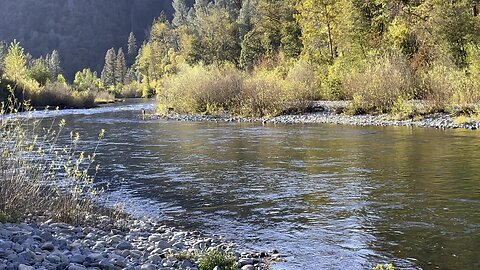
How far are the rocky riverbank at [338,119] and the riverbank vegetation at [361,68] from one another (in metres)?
0.96

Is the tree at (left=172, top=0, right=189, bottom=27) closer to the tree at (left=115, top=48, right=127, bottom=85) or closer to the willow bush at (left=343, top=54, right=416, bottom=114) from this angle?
the tree at (left=115, top=48, right=127, bottom=85)

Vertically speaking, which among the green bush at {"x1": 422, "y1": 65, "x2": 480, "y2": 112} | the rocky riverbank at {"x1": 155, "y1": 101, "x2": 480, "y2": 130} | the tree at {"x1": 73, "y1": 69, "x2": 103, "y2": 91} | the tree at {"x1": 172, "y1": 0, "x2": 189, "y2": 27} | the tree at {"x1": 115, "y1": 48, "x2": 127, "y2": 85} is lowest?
the rocky riverbank at {"x1": 155, "y1": 101, "x2": 480, "y2": 130}

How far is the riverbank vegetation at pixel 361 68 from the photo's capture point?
29.9 meters

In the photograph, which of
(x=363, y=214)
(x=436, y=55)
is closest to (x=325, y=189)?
(x=363, y=214)

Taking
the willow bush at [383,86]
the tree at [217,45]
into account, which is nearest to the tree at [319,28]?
the willow bush at [383,86]

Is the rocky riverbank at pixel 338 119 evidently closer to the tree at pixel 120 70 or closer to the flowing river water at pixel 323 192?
the flowing river water at pixel 323 192

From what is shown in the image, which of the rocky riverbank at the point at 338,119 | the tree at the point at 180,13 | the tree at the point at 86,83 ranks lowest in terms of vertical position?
the rocky riverbank at the point at 338,119

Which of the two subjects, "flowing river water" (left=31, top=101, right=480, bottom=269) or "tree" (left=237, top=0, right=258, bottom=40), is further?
"tree" (left=237, top=0, right=258, bottom=40)

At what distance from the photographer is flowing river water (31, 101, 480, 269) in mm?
8484

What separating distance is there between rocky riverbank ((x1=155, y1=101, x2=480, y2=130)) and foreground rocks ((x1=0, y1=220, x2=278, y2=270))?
19.0m

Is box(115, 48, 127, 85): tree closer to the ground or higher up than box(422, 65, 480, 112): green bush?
higher up

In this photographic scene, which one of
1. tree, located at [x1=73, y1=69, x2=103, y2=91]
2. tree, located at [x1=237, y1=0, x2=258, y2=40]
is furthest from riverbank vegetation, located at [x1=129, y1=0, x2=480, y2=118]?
tree, located at [x1=73, y1=69, x2=103, y2=91]

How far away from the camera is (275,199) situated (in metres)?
12.1

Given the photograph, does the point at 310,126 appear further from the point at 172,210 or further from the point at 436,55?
the point at 172,210
